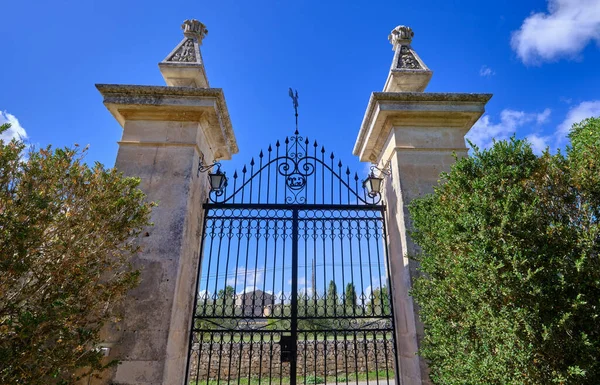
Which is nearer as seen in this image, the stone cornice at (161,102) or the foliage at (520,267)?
the foliage at (520,267)

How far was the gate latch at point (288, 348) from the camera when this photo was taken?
4.11m

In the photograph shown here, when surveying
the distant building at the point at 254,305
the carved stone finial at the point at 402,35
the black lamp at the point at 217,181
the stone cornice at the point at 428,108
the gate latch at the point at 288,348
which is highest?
the carved stone finial at the point at 402,35

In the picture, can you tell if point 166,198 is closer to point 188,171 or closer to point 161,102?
point 188,171

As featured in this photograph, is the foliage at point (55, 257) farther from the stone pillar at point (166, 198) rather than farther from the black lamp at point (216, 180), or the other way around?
the black lamp at point (216, 180)

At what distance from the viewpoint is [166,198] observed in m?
4.21

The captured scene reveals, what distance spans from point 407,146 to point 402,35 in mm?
2473

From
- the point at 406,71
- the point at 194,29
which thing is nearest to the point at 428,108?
the point at 406,71

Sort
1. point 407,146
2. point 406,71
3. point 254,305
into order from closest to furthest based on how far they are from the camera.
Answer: point 254,305 → point 407,146 → point 406,71

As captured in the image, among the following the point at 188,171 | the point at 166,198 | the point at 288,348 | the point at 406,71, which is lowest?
the point at 288,348

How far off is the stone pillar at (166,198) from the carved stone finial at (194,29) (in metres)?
0.55

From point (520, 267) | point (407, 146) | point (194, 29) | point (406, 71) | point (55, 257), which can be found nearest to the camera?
point (520, 267)

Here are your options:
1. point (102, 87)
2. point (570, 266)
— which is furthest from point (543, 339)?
point (102, 87)

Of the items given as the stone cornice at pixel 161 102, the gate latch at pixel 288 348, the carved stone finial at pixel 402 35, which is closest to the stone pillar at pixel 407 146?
the carved stone finial at pixel 402 35

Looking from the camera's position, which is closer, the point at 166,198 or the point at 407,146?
the point at 166,198
